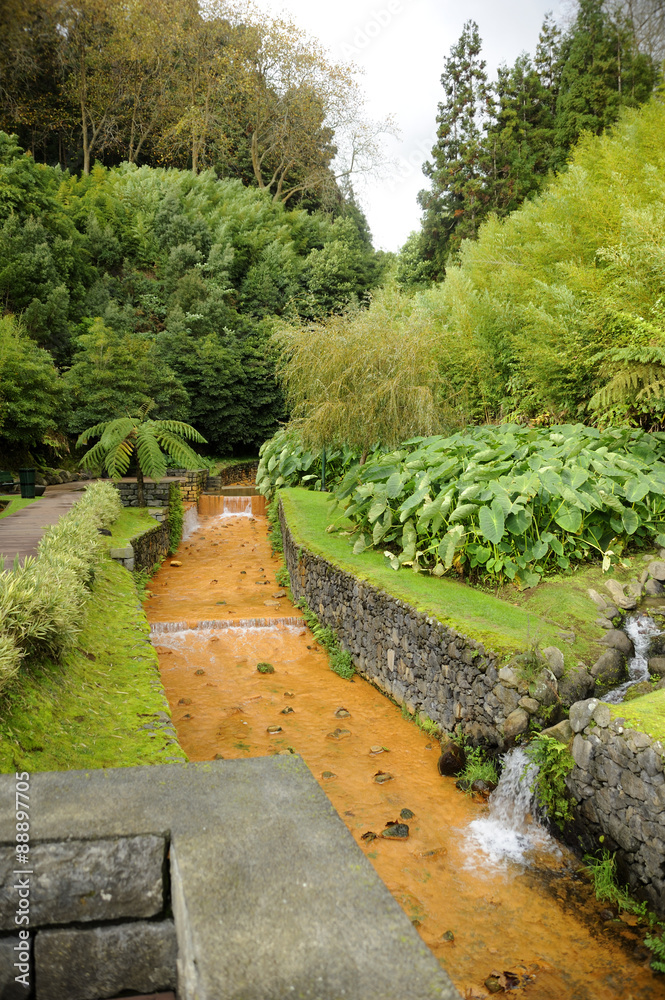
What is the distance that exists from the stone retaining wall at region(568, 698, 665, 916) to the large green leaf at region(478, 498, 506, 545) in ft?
6.55

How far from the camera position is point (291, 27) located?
27.9 metres

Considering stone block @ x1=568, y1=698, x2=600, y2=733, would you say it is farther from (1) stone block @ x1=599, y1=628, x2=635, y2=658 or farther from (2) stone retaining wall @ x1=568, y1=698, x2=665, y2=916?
(1) stone block @ x1=599, y1=628, x2=635, y2=658

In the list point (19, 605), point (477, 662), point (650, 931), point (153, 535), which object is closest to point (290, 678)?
point (477, 662)

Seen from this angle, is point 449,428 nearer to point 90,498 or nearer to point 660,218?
point 660,218

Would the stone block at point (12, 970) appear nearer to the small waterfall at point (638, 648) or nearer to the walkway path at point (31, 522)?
the walkway path at point (31, 522)

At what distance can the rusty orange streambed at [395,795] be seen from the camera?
9.00 feet

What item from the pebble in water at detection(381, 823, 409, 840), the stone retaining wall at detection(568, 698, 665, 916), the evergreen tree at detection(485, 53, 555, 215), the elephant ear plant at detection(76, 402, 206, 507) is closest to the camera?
the stone retaining wall at detection(568, 698, 665, 916)

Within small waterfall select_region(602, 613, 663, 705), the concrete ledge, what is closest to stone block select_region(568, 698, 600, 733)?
small waterfall select_region(602, 613, 663, 705)

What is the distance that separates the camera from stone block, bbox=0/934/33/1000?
1.28 m

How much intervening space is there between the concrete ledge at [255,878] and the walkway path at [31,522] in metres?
2.83

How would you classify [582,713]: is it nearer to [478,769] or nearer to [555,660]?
[555,660]

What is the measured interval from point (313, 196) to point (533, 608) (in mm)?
32173

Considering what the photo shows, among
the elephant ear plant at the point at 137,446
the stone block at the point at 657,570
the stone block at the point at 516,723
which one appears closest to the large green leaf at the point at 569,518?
the stone block at the point at 657,570

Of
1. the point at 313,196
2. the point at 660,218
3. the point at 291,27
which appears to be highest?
the point at 291,27
